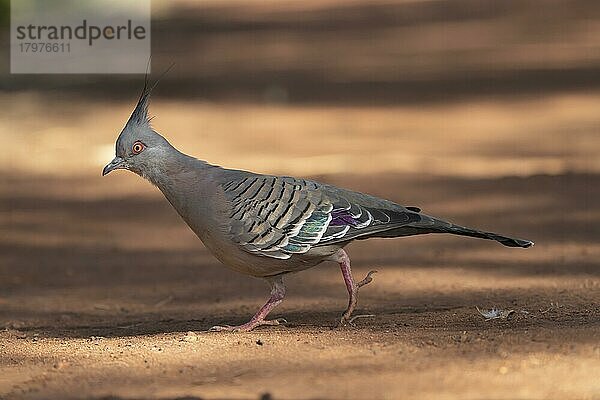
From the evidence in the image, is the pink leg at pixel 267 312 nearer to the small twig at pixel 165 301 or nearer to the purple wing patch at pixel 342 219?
the purple wing patch at pixel 342 219

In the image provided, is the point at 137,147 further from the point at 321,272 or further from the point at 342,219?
the point at 321,272

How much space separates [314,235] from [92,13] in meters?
14.6

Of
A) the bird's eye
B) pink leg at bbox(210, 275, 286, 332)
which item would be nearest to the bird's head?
the bird's eye

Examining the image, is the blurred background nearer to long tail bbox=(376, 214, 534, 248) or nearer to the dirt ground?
the dirt ground

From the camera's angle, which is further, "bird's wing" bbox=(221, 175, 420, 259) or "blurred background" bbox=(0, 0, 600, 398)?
"bird's wing" bbox=(221, 175, 420, 259)

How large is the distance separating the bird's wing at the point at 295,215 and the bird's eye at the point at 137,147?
1.61 feet

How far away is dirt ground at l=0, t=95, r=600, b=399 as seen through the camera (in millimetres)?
4633

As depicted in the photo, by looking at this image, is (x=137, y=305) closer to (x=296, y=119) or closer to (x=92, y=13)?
(x=296, y=119)

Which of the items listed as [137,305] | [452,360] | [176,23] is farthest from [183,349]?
[176,23]

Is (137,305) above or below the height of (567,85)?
below

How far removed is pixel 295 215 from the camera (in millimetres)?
5766

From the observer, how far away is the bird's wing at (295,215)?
5688 mm

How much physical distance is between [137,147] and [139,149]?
0.02 m

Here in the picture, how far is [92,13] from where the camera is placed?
63.5 ft
